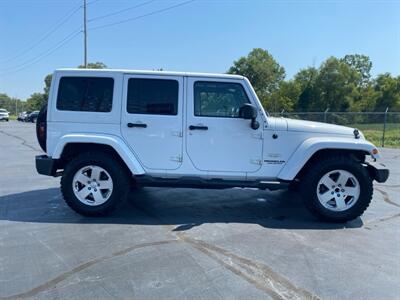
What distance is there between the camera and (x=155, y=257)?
12.5 ft

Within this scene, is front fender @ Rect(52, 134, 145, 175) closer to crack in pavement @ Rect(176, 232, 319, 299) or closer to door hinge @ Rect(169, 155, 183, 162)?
door hinge @ Rect(169, 155, 183, 162)

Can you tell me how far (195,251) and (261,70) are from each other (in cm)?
6529

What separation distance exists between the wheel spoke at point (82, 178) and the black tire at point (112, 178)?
0.09 metres

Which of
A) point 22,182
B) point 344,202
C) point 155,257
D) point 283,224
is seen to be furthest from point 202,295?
point 22,182

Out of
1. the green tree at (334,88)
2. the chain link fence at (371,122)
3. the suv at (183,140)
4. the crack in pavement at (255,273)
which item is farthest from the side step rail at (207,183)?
the green tree at (334,88)

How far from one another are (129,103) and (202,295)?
10.1ft

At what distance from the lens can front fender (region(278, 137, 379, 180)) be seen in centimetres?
501

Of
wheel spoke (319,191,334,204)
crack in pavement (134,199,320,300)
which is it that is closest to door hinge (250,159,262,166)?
wheel spoke (319,191,334,204)

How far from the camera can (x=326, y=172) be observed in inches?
200

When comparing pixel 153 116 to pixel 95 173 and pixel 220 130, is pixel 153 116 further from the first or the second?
pixel 95 173

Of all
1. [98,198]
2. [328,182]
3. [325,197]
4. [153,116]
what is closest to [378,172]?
[328,182]

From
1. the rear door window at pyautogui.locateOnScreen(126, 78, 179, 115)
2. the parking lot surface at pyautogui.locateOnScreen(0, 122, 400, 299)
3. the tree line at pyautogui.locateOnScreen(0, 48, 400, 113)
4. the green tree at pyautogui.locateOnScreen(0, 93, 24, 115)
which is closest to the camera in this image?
the parking lot surface at pyautogui.locateOnScreen(0, 122, 400, 299)

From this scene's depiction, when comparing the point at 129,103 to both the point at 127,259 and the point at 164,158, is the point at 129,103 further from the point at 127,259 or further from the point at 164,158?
the point at 127,259

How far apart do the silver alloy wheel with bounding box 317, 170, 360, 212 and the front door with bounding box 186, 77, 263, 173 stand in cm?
100
